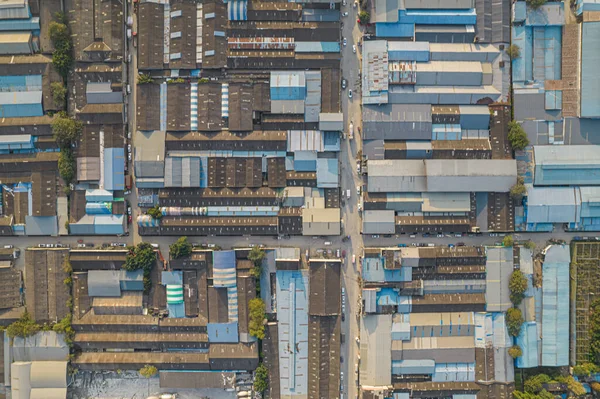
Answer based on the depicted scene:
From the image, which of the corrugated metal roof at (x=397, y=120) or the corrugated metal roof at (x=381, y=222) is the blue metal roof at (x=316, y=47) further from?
the corrugated metal roof at (x=381, y=222)

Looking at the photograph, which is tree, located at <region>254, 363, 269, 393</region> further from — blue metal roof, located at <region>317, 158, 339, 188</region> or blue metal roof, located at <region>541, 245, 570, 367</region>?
blue metal roof, located at <region>541, 245, 570, 367</region>

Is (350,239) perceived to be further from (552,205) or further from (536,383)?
(536,383)

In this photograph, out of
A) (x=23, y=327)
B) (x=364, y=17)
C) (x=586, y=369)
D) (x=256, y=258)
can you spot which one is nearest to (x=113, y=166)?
(x=256, y=258)

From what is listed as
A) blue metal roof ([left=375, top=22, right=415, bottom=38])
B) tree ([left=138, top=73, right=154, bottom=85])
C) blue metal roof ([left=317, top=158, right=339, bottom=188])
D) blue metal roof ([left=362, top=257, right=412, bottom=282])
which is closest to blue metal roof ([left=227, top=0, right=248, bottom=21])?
tree ([left=138, top=73, right=154, bottom=85])

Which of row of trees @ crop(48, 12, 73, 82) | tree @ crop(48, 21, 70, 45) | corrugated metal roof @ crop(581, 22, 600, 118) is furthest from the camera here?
corrugated metal roof @ crop(581, 22, 600, 118)

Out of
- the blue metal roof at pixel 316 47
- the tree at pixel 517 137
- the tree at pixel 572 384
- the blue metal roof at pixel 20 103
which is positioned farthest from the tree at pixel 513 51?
the blue metal roof at pixel 20 103

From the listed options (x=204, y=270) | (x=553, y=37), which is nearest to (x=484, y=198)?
(x=553, y=37)
